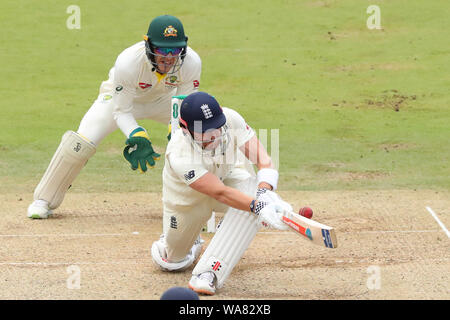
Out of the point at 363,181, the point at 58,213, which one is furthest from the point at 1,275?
the point at 363,181

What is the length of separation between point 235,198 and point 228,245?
1.36ft

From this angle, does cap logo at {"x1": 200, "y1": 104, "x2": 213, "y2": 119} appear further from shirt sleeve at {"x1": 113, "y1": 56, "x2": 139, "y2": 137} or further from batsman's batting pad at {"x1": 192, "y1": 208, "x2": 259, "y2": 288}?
shirt sleeve at {"x1": 113, "y1": 56, "x2": 139, "y2": 137}

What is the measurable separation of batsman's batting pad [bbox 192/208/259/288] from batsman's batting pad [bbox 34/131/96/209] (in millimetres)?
2574

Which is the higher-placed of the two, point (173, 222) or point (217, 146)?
point (217, 146)

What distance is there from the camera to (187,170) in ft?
18.1

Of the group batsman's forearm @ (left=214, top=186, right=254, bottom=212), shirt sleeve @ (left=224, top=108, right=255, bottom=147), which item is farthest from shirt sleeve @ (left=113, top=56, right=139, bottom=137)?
batsman's forearm @ (left=214, top=186, right=254, bottom=212)

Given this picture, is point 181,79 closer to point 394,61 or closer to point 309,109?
point 309,109

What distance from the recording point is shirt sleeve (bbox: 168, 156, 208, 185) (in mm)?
5496

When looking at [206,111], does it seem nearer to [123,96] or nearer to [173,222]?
[173,222]

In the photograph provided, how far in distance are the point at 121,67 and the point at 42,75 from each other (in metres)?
7.77

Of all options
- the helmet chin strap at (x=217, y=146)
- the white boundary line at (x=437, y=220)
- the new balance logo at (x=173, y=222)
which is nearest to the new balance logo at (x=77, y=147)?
the new balance logo at (x=173, y=222)

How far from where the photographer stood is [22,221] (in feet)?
26.0

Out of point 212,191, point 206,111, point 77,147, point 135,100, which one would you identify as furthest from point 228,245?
point 77,147

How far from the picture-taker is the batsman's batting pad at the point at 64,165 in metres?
7.86
